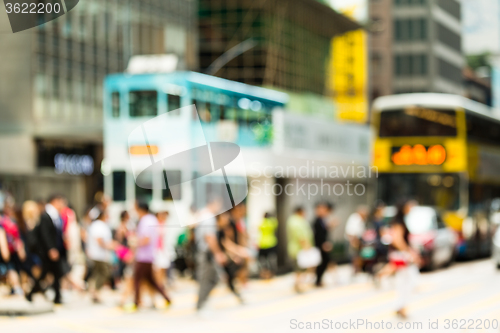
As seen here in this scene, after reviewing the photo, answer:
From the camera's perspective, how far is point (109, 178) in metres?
19.2

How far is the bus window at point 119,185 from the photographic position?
19.1 metres

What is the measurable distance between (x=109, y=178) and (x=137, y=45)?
17270 millimetres

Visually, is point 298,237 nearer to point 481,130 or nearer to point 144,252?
point 144,252

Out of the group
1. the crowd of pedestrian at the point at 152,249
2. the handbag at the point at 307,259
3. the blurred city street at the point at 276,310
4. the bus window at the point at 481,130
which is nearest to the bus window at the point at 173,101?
the crowd of pedestrian at the point at 152,249

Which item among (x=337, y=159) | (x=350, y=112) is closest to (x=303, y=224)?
(x=337, y=159)

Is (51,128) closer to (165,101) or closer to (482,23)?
(165,101)

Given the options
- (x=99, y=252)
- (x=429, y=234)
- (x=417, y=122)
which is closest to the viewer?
(x=99, y=252)

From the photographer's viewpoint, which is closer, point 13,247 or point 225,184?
point 225,184

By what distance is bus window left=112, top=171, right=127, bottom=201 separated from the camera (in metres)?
19.1

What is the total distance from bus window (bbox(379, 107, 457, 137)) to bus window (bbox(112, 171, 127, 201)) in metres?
6.82

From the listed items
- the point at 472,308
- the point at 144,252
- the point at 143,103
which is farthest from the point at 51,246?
the point at 143,103

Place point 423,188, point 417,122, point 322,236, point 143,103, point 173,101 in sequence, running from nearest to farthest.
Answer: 1. point 322,236
2. point 143,103
3. point 173,101
4. point 423,188
5. point 417,122

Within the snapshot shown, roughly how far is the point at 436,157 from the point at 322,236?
19.7ft

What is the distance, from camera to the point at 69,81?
1287 inches
